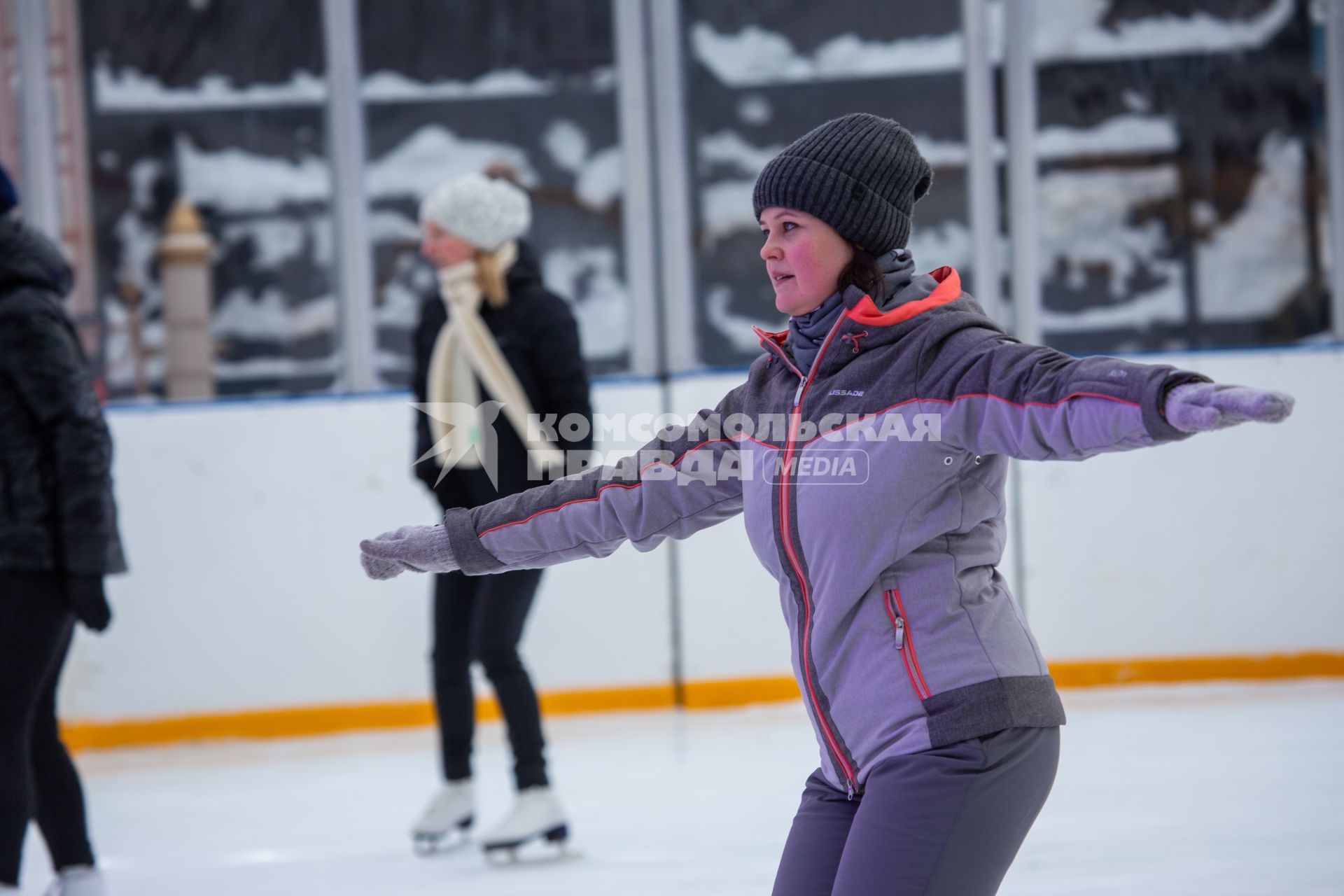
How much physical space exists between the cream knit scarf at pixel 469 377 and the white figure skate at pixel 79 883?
112 centimetres

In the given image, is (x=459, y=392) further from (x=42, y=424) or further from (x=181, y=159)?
(x=181, y=159)

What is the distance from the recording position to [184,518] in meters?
4.64

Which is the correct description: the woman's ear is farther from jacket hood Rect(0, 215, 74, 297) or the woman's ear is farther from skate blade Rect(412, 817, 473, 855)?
skate blade Rect(412, 817, 473, 855)

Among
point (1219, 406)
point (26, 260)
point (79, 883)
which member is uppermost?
point (26, 260)

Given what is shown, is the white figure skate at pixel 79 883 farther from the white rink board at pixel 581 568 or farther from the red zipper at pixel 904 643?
the white rink board at pixel 581 568

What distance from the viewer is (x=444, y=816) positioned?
3.23m

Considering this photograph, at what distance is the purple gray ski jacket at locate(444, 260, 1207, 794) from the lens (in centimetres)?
128

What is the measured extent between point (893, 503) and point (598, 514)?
354mm

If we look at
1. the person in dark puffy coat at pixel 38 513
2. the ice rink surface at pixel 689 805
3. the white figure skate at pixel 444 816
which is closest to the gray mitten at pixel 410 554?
the person in dark puffy coat at pixel 38 513

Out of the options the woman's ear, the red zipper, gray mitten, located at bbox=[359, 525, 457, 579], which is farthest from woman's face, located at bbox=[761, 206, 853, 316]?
gray mitten, located at bbox=[359, 525, 457, 579]

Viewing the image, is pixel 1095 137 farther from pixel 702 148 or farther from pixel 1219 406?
pixel 1219 406

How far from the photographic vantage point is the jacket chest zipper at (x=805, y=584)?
53.8 inches

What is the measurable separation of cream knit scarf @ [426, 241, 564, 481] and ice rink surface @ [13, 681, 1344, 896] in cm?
91

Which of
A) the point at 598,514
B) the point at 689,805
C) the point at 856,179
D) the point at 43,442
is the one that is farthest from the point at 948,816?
the point at 689,805
